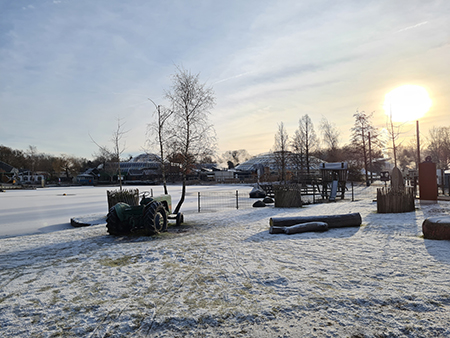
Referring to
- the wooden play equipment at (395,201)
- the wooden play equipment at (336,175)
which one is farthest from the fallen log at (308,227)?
the wooden play equipment at (336,175)

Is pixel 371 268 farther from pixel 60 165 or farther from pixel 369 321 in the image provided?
pixel 60 165

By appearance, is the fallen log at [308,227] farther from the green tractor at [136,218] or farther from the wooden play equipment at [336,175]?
the wooden play equipment at [336,175]

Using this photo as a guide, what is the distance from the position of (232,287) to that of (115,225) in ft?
18.4

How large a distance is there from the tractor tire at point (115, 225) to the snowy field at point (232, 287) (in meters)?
0.83

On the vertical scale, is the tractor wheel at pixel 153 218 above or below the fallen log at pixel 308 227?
above

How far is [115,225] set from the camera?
920 centimetres

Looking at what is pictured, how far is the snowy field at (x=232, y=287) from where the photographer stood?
353 centimetres

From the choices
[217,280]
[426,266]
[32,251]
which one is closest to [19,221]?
[32,251]

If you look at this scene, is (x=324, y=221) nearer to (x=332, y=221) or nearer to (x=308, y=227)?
(x=332, y=221)

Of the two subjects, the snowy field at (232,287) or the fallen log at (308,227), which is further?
the fallen log at (308,227)

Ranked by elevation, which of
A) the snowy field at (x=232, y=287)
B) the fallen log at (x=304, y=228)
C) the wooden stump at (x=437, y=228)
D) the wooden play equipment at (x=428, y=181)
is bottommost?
the snowy field at (x=232, y=287)

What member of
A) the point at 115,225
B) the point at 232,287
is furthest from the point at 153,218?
the point at 232,287

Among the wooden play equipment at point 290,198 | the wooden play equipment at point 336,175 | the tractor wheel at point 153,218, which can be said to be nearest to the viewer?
the tractor wheel at point 153,218

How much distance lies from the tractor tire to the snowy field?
2.73ft
